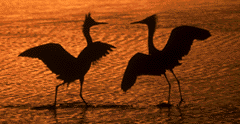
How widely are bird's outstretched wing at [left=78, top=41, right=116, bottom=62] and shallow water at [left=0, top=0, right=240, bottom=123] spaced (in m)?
0.89

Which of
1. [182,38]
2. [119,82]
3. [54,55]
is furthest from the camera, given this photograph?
[119,82]

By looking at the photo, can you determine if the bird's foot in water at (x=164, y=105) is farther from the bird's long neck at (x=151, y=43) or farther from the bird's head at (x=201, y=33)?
the bird's head at (x=201, y=33)

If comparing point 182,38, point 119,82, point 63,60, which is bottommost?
point 119,82

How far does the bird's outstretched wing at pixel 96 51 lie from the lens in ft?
31.6

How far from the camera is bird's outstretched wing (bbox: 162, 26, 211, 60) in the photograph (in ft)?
31.5

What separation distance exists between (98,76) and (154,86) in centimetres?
163

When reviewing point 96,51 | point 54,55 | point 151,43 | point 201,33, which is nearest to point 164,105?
point 151,43

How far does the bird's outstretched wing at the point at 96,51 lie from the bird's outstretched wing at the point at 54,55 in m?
0.36

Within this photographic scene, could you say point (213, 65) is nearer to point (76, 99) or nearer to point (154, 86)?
point (154, 86)

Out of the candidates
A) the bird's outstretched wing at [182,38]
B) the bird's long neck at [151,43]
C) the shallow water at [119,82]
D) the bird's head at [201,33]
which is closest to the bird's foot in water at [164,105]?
the shallow water at [119,82]

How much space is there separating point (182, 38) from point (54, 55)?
238 centimetres

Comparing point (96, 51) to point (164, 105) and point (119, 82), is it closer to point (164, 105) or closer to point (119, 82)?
point (164, 105)

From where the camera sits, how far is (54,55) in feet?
32.9

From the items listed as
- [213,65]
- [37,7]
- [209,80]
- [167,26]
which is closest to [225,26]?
[167,26]
